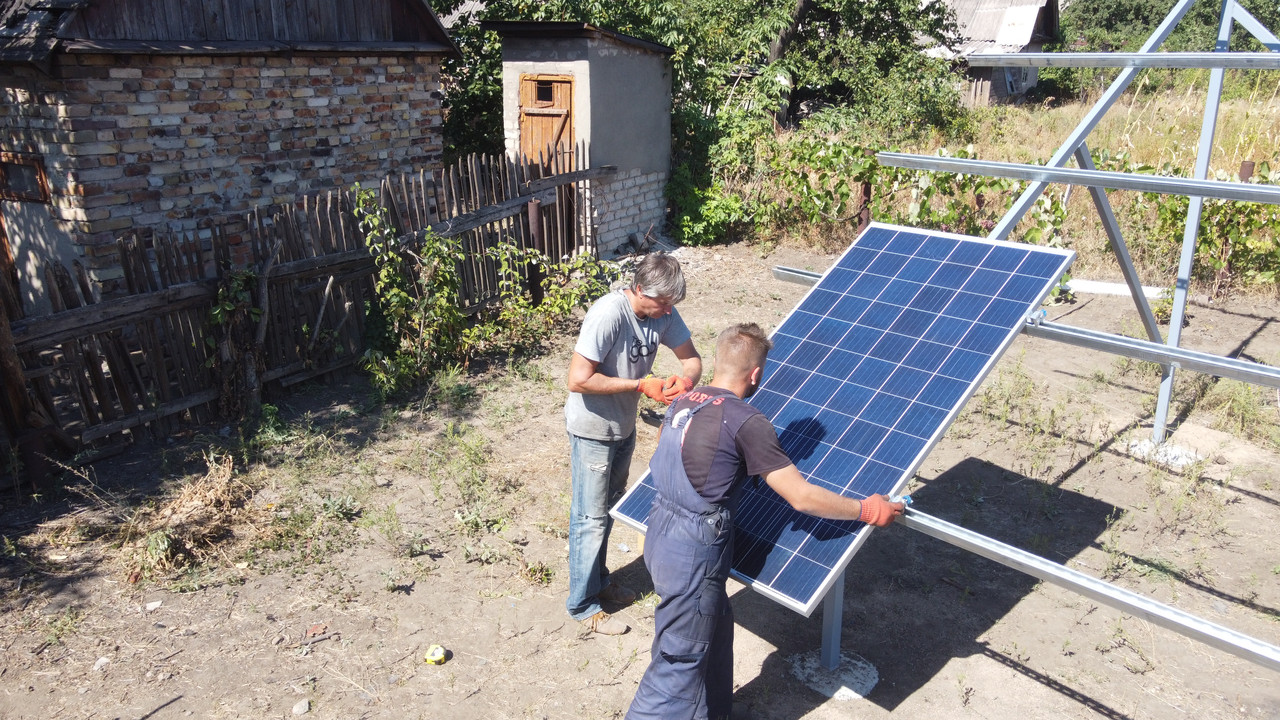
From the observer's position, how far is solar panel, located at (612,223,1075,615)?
3.51 m

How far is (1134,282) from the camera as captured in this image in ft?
18.5

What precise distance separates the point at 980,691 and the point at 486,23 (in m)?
9.72

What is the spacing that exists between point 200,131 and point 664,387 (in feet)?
20.6

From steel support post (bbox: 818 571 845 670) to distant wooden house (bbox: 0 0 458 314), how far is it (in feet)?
18.2

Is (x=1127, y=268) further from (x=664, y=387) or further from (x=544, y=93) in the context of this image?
(x=544, y=93)

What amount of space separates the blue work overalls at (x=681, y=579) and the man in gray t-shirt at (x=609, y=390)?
1.92 feet

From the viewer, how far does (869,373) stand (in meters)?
4.08

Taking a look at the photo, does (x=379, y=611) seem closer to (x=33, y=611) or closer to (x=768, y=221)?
(x=33, y=611)

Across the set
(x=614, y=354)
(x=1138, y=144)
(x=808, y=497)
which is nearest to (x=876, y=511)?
(x=808, y=497)

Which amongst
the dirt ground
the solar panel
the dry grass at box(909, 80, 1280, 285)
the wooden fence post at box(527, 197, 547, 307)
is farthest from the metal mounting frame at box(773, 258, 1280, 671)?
the dry grass at box(909, 80, 1280, 285)

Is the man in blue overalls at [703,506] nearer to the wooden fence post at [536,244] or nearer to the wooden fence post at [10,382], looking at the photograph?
the wooden fence post at [10,382]

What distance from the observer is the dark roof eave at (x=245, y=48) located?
23.1ft

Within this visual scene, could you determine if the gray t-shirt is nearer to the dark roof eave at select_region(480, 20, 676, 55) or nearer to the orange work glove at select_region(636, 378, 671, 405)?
the orange work glove at select_region(636, 378, 671, 405)

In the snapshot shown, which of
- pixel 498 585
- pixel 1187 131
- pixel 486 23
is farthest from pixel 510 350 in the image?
pixel 1187 131
